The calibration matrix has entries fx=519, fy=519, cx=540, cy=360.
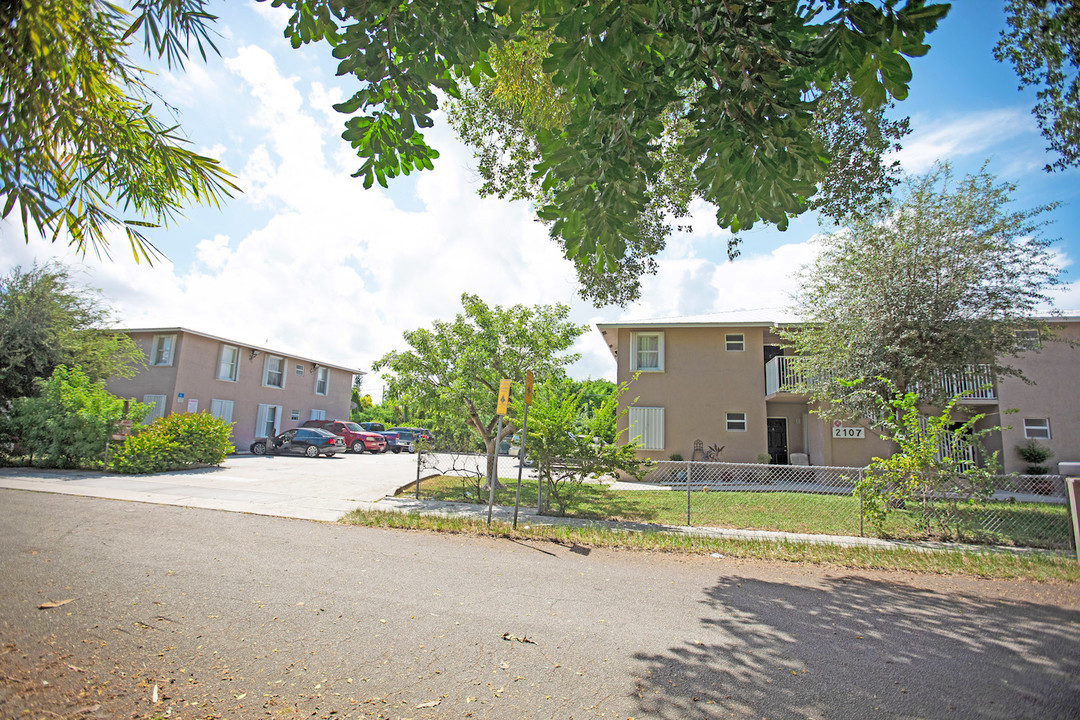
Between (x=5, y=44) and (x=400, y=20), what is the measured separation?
2.10m

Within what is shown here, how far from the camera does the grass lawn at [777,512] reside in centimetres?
871

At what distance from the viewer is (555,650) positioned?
3590 mm

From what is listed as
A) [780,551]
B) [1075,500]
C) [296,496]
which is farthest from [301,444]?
[1075,500]

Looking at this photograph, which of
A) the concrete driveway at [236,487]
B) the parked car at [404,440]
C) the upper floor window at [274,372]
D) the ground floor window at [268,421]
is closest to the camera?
the concrete driveway at [236,487]

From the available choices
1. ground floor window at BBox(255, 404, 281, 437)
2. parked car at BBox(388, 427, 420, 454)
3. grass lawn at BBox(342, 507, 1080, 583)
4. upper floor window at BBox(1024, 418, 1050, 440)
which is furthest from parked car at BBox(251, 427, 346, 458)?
upper floor window at BBox(1024, 418, 1050, 440)

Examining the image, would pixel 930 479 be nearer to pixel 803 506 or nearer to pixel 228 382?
pixel 803 506

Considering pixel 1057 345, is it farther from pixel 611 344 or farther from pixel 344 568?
pixel 344 568

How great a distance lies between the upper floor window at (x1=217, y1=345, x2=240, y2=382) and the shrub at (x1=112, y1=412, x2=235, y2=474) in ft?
30.7

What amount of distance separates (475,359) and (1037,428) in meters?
20.7

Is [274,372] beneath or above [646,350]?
beneath

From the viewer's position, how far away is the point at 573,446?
973cm

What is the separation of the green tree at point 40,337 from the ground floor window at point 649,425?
18.7 m

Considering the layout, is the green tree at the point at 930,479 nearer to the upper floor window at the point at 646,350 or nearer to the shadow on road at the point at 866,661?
the shadow on road at the point at 866,661

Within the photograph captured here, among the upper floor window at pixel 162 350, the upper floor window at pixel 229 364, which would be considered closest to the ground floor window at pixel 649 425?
the upper floor window at pixel 229 364
